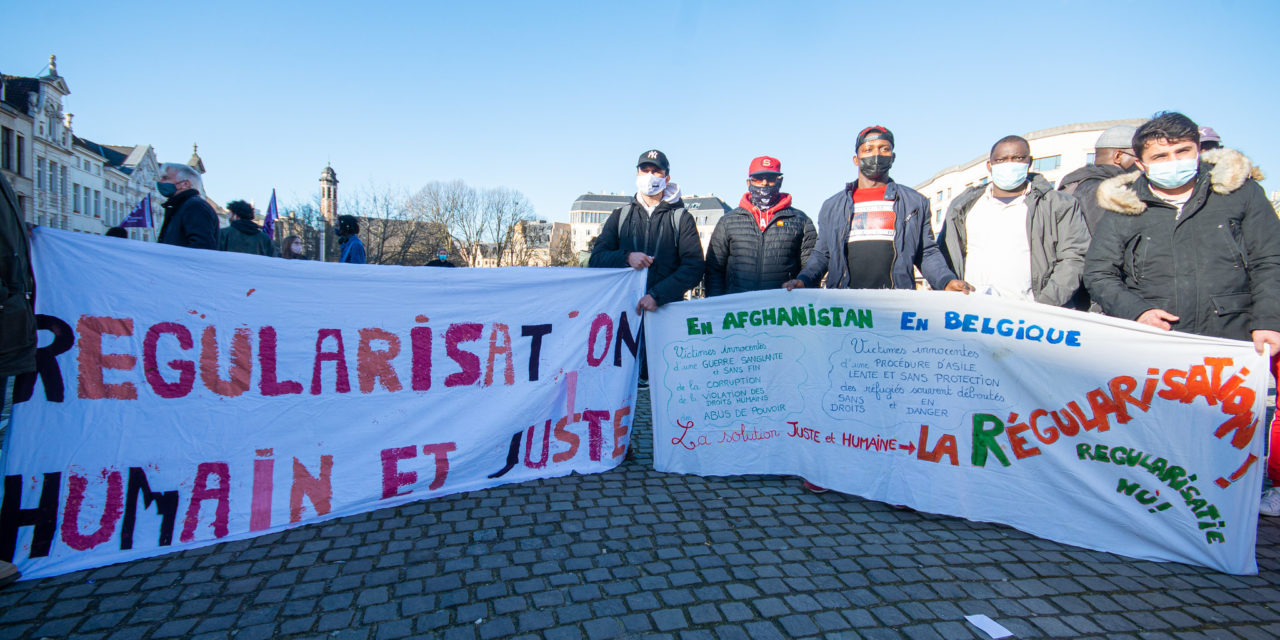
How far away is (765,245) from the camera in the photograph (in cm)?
492

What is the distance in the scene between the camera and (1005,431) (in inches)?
131

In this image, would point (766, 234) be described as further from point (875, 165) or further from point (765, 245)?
point (875, 165)

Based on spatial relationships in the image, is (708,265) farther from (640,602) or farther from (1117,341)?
(640,602)

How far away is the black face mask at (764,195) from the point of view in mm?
4871

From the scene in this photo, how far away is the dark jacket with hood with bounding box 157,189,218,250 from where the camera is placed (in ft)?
15.5

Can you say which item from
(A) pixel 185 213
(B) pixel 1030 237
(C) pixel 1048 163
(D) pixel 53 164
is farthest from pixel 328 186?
(B) pixel 1030 237

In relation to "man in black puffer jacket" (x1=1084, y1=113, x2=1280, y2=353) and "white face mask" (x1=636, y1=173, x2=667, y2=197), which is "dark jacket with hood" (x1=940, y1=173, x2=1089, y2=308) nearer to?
"man in black puffer jacket" (x1=1084, y1=113, x2=1280, y2=353)

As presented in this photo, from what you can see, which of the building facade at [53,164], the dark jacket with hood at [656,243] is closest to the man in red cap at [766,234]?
the dark jacket with hood at [656,243]

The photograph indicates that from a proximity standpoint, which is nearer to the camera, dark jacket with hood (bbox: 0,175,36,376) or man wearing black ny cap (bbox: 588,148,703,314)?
dark jacket with hood (bbox: 0,175,36,376)

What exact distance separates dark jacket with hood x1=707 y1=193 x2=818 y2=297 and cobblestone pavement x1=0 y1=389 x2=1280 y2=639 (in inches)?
79.9

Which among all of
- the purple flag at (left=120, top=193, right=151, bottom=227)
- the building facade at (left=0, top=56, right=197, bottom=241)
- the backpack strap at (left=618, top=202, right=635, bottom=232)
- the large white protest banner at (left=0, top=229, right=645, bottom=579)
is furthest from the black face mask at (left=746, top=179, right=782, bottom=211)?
the building facade at (left=0, top=56, right=197, bottom=241)

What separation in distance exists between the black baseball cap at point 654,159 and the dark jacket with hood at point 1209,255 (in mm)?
2961

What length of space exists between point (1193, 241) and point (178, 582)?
17.2 ft

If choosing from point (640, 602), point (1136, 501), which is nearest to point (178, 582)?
point (640, 602)
